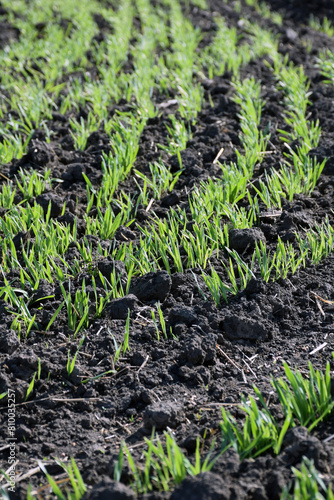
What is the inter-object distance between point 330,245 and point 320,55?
10.0 ft

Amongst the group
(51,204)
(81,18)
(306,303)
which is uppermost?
(81,18)

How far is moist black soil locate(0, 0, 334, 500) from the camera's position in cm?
163

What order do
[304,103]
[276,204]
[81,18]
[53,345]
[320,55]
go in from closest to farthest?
1. [53,345]
2. [276,204]
3. [304,103]
4. [320,55]
5. [81,18]

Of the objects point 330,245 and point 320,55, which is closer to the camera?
point 330,245

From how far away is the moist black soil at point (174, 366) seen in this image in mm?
1631

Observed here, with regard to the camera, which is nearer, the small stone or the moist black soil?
the moist black soil

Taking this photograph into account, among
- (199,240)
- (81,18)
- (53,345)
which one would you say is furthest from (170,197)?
(81,18)

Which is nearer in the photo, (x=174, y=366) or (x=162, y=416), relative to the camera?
(x=162, y=416)

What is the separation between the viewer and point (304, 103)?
158 inches

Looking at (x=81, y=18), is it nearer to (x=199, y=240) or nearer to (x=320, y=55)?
(x=320, y=55)

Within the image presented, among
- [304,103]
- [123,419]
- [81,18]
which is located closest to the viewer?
[123,419]

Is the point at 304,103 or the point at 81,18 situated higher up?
the point at 81,18

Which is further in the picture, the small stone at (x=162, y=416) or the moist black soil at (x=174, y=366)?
the small stone at (x=162, y=416)

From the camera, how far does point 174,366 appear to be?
6.92 ft
